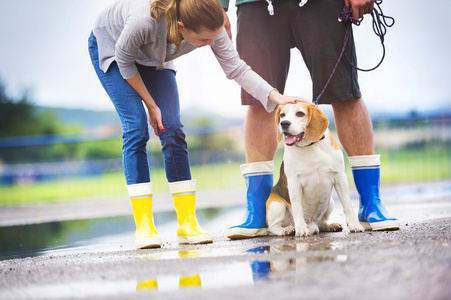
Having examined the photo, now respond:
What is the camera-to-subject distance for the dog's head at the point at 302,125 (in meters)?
2.59

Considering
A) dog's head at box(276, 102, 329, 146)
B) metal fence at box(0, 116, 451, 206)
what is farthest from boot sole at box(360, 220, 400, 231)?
metal fence at box(0, 116, 451, 206)

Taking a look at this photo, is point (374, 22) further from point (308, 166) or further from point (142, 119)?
point (142, 119)

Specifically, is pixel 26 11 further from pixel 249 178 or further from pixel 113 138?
pixel 249 178

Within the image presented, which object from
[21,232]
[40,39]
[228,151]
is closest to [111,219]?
[21,232]

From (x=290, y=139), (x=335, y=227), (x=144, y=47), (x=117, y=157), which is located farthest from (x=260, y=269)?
(x=117, y=157)

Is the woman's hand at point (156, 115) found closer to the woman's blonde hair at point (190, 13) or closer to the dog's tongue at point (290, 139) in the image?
the woman's blonde hair at point (190, 13)

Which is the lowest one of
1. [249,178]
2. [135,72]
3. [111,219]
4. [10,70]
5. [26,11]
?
[111,219]

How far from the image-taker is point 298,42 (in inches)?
108

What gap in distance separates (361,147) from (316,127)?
33cm

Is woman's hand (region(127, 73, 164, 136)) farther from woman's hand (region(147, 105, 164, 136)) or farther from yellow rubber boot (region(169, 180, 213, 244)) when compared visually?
yellow rubber boot (region(169, 180, 213, 244))

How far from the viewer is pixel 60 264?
217cm

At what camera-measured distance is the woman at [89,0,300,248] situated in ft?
7.93

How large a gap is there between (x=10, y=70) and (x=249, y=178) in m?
27.9

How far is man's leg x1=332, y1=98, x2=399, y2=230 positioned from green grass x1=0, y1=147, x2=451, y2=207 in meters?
6.32
